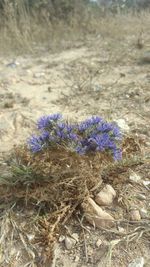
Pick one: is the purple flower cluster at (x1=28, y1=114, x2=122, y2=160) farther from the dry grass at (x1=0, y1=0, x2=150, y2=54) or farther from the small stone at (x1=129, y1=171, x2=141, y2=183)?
the dry grass at (x1=0, y1=0, x2=150, y2=54)

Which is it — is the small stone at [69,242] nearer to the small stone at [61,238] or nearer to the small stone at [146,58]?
the small stone at [61,238]

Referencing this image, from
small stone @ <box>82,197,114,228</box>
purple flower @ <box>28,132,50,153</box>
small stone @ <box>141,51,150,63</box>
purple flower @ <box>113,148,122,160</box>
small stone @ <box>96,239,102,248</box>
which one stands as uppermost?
purple flower @ <box>28,132,50,153</box>

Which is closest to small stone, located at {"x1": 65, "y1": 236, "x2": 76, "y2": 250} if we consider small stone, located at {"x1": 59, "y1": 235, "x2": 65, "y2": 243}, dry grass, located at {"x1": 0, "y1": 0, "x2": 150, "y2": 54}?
small stone, located at {"x1": 59, "y1": 235, "x2": 65, "y2": 243}

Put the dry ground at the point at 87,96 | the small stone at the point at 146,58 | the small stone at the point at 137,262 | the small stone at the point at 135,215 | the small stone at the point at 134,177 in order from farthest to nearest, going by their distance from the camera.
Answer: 1. the small stone at the point at 146,58
2. the small stone at the point at 134,177
3. the small stone at the point at 135,215
4. the dry ground at the point at 87,96
5. the small stone at the point at 137,262

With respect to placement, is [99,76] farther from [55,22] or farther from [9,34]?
[55,22]

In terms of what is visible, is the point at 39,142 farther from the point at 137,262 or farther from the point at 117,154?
the point at 137,262

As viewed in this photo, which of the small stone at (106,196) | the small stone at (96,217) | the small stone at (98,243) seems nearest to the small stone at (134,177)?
the small stone at (106,196)
